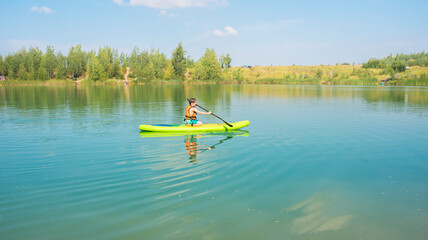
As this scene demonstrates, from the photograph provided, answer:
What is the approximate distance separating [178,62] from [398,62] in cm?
7095

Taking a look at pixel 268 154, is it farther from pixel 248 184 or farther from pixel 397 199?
pixel 397 199

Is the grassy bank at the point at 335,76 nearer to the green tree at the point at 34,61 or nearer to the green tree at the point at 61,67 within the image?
the green tree at the point at 61,67

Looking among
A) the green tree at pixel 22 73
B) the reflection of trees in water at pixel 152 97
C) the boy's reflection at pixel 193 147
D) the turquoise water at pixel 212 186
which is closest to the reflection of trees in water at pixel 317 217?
the turquoise water at pixel 212 186

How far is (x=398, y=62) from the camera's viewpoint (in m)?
90.1

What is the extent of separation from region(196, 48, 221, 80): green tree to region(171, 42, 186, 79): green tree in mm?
5932

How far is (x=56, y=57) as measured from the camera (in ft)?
270

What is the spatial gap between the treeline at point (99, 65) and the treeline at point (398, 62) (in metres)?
58.3

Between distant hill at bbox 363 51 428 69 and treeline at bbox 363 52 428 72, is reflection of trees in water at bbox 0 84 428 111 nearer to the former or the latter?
treeline at bbox 363 52 428 72

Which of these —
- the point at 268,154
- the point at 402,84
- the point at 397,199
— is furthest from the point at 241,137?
the point at 402,84

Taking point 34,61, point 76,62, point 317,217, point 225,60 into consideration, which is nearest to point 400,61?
point 225,60

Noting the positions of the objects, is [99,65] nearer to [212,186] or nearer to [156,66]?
Answer: [156,66]

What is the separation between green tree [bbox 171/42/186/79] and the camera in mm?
84412

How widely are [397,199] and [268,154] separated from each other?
3537 mm

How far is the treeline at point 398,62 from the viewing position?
297ft
